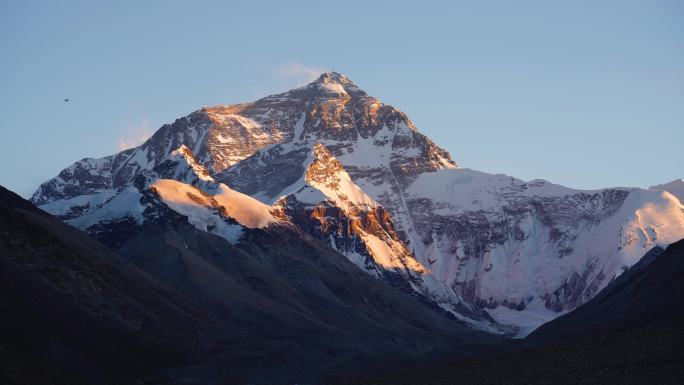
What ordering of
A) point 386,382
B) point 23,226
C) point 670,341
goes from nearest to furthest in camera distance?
point 670,341, point 386,382, point 23,226

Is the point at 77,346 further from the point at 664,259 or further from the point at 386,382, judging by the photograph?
the point at 664,259

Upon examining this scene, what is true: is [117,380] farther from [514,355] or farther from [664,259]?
[664,259]

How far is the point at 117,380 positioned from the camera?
151 meters

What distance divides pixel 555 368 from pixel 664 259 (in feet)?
276

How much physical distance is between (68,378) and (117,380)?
21.3 metres

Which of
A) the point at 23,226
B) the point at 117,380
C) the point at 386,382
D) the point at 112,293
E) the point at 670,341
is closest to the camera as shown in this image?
the point at 670,341

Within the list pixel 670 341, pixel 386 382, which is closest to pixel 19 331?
pixel 386 382

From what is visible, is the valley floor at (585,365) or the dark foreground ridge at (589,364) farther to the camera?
the dark foreground ridge at (589,364)

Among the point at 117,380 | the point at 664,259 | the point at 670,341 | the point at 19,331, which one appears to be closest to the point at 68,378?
the point at 19,331

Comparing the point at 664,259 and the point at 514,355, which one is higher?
the point at 664,259

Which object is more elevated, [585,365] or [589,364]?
[589,364]

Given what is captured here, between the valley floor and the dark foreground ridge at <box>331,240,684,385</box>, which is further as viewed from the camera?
the dark foreground ridge at <box>331,240,684,385</box>

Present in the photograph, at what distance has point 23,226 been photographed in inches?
7170

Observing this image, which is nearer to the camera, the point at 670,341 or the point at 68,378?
the point at 670,341
